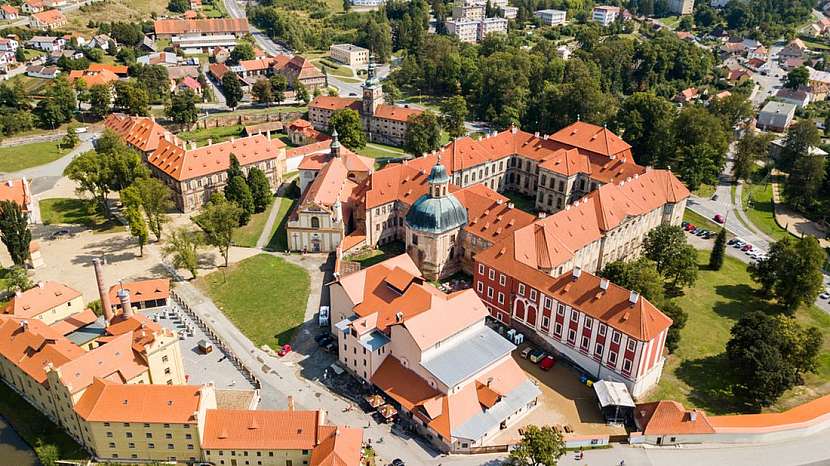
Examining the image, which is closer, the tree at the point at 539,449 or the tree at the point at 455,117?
the tree at the point at 539,449

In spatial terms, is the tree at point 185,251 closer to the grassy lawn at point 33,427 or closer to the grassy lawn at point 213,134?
the grassy lawn at point 33,427

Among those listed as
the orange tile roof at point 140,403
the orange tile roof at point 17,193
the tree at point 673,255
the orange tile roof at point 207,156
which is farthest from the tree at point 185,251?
the tree at point 673,255

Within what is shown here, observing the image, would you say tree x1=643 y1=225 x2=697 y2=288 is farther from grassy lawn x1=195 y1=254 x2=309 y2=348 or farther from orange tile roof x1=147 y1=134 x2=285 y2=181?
orange tile roof x1=147 y1=134 x2=285 y2=181

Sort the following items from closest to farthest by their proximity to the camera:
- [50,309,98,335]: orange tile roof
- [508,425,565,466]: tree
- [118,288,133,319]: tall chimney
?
[508,425,565,466]: tree → [118,288,133,319]: tall chimney → [50,309,98,335]: orange tile roof

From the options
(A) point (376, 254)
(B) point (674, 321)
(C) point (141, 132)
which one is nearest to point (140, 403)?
(A) point (376, 254)

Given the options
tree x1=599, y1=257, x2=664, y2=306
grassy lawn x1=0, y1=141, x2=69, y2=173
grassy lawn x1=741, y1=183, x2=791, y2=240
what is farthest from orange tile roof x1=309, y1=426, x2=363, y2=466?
grassy lawn x1=0, y1=141, x2=69, y2=173

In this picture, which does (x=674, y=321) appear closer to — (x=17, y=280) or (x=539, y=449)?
(x=539, y=449)

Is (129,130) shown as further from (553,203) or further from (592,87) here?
(592,87)
